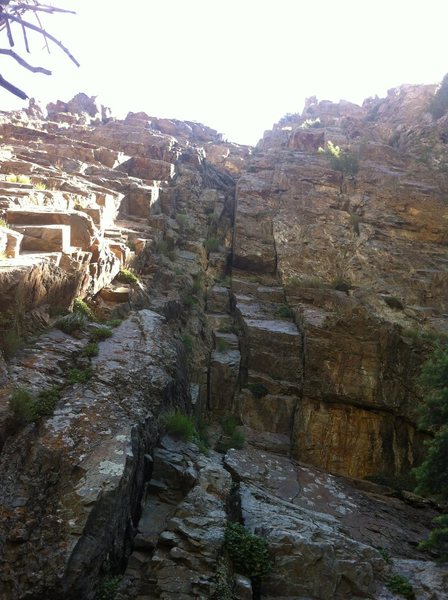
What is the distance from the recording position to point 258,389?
1450 centimetres

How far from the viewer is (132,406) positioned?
8.62 metres

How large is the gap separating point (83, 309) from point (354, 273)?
1424 cm

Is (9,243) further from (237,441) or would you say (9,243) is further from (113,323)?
(237,441)

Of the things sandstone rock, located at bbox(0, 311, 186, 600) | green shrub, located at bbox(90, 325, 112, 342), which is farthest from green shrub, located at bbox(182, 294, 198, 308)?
sandstone rock, located at bbox(0, 311, 186, 600)

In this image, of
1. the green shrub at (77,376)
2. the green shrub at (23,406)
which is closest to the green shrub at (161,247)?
the green shrub at (77,376)

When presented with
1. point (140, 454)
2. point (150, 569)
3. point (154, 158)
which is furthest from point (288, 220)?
point (150, 569)

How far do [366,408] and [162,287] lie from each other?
849 centimetres

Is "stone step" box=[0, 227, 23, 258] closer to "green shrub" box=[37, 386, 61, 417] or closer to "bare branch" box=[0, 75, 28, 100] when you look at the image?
"green shrub" box=[37, 386, 61, 417]

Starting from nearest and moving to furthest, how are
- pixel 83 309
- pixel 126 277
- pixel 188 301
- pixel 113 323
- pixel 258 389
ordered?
pixel 83 309 → pixel 113 323 → pixel 126 277 → pixel 258 389 → pixel 188 301

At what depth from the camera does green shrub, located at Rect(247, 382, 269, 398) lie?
47.3ft

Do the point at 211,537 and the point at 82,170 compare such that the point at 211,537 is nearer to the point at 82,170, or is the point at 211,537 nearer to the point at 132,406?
the point at 132,406

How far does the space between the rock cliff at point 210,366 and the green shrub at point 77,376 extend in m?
0.04

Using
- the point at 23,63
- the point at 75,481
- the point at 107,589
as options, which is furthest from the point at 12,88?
the point at 107,589

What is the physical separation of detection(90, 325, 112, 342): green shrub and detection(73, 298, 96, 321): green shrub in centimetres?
Result: 60
